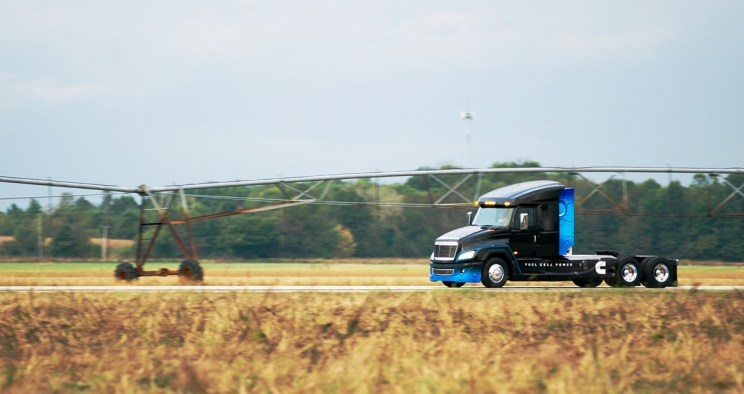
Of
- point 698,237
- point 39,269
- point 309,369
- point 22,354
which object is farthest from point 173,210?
point 698,237

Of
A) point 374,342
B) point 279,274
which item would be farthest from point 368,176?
point 374,342

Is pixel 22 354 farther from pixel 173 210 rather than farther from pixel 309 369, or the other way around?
pixel 173 210

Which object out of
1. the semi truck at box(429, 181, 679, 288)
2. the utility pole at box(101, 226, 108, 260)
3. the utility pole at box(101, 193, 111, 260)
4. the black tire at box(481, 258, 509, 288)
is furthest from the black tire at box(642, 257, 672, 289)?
the utility pole at box(101, 226, 108, 260)

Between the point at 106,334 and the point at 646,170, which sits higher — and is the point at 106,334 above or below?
below

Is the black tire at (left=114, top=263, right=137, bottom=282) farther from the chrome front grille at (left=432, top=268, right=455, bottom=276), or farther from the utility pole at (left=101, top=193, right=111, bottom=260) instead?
the chrome front grille at (left=432, top=268, right=455, bottom=276)

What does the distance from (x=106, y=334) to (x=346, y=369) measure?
6414 mm

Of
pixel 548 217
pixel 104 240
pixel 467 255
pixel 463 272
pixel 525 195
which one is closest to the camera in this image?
pixel 467 255

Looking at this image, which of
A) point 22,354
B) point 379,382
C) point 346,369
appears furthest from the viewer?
point 22,354

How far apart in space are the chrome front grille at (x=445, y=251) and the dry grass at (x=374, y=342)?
151 inches

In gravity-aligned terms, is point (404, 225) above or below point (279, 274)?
above

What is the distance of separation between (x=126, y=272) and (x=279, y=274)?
33.4ft

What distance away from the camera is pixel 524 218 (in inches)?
1027

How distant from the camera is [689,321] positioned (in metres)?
17.3

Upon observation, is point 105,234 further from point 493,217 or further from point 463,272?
point 493,217
